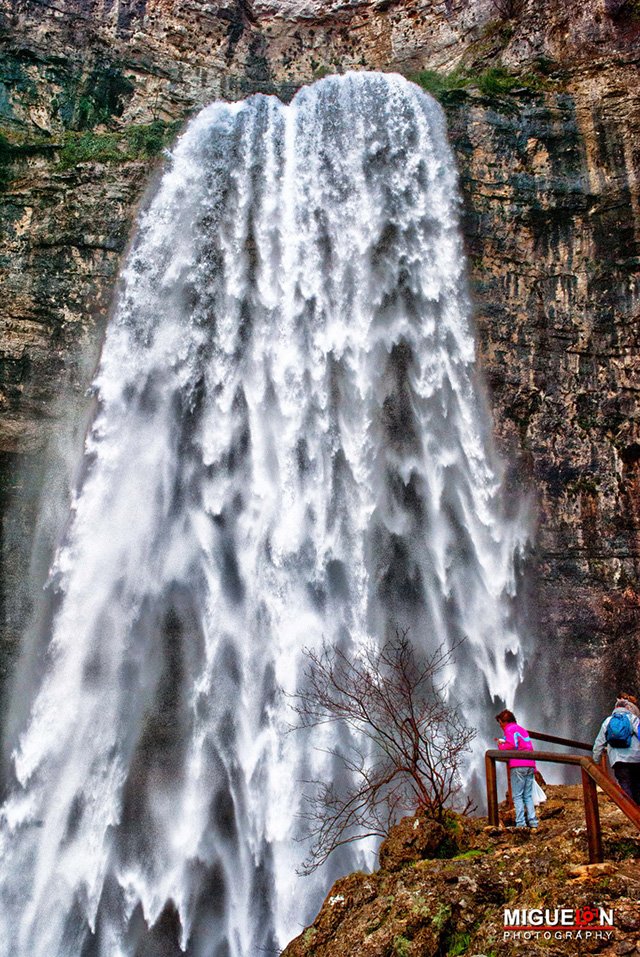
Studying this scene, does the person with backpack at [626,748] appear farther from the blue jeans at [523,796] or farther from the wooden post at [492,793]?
the wooden post at [492,793]

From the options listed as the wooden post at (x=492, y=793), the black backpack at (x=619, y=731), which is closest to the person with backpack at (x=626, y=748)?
the black backpack at (x=619, y=731)

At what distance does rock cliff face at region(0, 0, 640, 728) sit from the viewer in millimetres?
15672

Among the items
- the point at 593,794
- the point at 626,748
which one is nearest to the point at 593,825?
the point at 593,794

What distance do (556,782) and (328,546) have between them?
5.99 metres

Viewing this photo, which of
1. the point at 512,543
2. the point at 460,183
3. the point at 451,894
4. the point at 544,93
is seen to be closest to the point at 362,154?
the point at 460,183

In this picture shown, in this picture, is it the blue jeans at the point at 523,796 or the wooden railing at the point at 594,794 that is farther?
the blue jeans at the point at 523,796

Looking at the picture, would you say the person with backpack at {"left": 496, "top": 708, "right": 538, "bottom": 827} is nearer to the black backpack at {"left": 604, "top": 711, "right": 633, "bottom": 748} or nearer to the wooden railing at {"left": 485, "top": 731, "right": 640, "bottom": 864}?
the wooden railing at {"left": 485, "top": 731, "right": 640, "bottom": 864}

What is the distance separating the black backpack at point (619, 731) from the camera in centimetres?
589

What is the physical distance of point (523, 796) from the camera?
6734 mm

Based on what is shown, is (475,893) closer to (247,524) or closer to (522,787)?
(522,787)

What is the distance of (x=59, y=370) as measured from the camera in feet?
54.0

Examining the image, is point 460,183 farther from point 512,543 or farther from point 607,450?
point 512,543

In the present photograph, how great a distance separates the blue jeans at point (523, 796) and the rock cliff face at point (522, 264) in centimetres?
867

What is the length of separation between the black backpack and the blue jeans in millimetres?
1027
